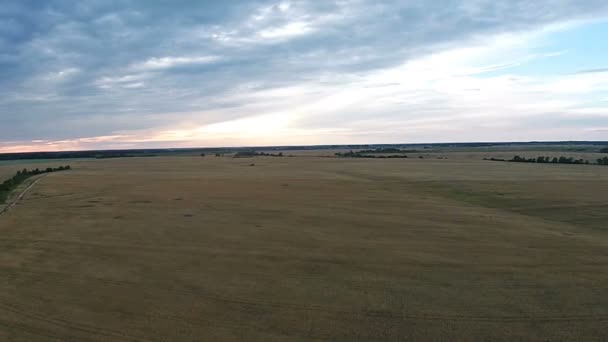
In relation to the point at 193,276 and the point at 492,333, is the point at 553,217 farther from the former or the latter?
the point at 193,276

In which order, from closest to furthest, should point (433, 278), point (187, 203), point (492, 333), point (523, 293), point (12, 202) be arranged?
point (492, 333)
point (523, 293)
point (433, 278)
point (187, 203)
point (12, 202)

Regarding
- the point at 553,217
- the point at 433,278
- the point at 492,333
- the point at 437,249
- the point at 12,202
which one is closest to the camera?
the point at 492,333

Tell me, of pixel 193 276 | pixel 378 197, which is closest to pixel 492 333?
pixel 193 276

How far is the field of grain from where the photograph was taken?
5.25m

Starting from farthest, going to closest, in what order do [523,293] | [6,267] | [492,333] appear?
[6,267], [523,293], [492,333]

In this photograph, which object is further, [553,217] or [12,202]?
[12,202]

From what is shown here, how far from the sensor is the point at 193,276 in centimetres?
A: 725

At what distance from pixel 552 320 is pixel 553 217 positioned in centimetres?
839

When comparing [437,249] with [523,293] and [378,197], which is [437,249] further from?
[378,197]

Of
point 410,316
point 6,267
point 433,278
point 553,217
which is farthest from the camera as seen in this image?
point 553,217

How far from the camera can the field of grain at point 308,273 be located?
5250 millimetres

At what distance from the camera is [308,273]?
7316 mm

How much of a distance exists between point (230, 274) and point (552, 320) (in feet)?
14.9

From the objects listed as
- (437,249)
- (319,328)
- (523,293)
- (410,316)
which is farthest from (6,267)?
(523,293)
